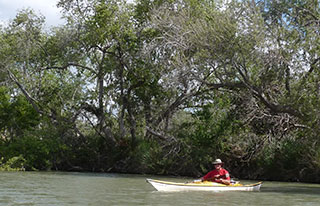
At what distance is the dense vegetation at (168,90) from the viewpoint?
20.9 metres

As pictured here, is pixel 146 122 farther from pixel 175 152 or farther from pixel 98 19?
pixel 98 19

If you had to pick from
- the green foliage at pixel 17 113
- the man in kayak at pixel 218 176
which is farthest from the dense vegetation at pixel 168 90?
the man in kayak at pixel 218 176

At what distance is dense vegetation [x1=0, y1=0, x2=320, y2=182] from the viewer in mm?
20891

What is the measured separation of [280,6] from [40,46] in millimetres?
14596

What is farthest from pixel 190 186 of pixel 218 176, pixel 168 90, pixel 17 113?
pixel 17 113

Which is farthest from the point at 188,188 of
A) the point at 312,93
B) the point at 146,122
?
the point at 146,122

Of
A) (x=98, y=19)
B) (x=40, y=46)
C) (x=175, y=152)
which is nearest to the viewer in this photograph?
(x=175, y=152)

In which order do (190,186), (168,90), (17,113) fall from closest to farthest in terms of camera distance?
1. (190,186)
2. (168,90)
3. (17,113)

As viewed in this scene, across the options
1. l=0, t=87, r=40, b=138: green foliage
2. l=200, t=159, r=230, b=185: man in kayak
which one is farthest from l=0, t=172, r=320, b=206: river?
l=0, t=87, r=40, b=138: green foliage

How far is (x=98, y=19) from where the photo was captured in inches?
1091

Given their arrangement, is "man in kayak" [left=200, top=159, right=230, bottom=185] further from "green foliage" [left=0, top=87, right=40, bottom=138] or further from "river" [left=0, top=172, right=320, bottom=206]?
"green foliage" [left=0, top=87, right=40, bottom=138]

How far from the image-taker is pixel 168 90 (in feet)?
82.3

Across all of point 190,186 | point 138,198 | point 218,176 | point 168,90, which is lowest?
point 138,198

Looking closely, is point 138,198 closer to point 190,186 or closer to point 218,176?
point 190,186
